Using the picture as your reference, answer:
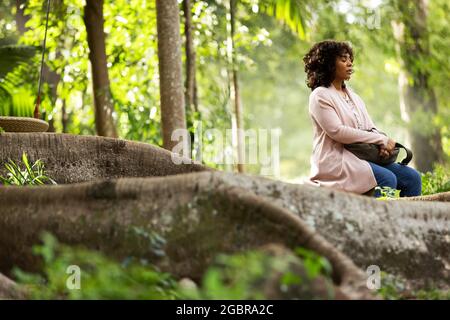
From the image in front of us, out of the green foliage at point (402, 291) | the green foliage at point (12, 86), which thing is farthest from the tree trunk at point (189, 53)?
the green foliage at point (402, 291)

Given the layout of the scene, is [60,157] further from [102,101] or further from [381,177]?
[102,101]

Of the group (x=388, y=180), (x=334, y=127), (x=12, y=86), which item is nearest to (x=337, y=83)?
(x=334, y=127)

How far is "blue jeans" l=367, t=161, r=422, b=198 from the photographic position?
651cm

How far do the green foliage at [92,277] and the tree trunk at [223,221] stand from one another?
9cm

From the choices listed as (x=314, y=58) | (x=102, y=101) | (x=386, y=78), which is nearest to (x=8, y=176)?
(x=314, y=58)

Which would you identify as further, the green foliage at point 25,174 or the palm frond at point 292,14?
the palm frond at point 292,14

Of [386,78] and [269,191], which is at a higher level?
[386,78]

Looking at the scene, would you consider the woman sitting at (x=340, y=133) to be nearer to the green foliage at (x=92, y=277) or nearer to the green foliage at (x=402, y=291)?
the green foliage at (x=402, y=291)

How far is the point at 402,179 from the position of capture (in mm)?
6852

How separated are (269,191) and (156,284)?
78cm

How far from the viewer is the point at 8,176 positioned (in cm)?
663

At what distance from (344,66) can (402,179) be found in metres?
1.09

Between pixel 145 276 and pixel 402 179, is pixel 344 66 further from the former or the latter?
pixel 145 276

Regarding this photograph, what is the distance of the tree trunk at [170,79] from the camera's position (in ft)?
29.7
